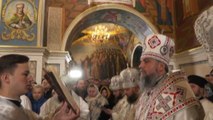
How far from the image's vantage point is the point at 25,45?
8.37m

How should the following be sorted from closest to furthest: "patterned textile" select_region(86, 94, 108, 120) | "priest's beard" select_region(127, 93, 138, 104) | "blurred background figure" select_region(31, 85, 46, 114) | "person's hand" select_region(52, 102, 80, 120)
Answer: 1. "person's hand" select_region(52, 102, 80, 120)
2. "priest's beard" select_region(127, 93, 138, 104)
3. "blurred background figure" select_region(31, 85, 46, 114)
4. "patterned textile" select_region(86, 94, 108, 120)

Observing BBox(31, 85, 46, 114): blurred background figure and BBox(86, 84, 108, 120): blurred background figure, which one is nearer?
BBox(31, 85, 46, 114): blurred background figure

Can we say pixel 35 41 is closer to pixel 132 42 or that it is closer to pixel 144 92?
pixel 144 92

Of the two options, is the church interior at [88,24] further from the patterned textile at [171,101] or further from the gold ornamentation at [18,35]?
the patterned textile at [171,101]

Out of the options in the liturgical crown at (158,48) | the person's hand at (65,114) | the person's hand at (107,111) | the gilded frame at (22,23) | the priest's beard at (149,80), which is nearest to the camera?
the person's hand at (65,114)

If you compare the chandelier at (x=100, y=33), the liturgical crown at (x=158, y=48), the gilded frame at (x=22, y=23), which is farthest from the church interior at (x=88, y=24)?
the chandelier at (x=100, y=33)

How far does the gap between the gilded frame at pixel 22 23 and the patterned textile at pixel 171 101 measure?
614 centimetres

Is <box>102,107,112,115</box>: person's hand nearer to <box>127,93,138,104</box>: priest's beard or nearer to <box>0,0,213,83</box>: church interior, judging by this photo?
<box>127,93,138,104</box>: priest's beard

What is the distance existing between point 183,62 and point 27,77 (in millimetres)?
7809

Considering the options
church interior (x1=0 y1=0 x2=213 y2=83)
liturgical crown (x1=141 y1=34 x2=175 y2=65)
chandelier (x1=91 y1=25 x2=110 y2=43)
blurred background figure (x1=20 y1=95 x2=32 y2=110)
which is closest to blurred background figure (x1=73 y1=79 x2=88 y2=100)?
blurred background figure (x1=20 y1=95 x2=32 y2=110)

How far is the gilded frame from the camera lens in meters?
8.43

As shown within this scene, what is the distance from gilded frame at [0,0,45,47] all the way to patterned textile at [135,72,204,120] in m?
6.14

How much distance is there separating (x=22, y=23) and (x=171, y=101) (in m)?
6.87

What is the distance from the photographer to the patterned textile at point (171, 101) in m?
2.57
